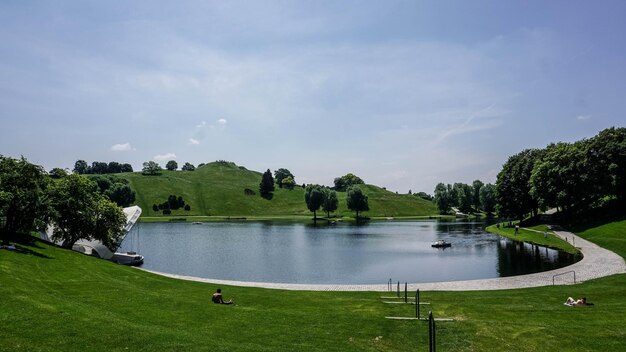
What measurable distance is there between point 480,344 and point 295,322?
9513 mm

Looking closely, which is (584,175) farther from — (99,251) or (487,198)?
(487,198)

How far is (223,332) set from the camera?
20.9 m

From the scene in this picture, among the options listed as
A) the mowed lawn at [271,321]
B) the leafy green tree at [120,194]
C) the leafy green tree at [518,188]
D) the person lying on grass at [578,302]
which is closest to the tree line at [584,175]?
the leafy green tree at [518,188]

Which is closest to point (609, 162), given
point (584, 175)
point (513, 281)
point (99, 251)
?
point (584, 175)

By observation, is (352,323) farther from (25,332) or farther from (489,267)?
(489,267)

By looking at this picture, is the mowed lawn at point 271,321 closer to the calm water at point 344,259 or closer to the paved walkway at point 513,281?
the paved walkway at point 513,281

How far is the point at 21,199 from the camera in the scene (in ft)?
145

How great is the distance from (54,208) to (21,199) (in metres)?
7.80

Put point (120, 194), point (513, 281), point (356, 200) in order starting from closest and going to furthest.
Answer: point (513, 281) < point (120, 194) < point (356, 200)

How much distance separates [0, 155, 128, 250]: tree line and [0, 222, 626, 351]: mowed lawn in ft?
40.1

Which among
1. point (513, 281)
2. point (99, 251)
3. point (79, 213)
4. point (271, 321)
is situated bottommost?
point (513, 281)

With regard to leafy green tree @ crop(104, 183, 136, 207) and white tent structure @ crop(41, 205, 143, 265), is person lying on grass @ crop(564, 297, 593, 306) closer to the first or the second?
white tent structure @ crop(41, 205, 143, 265)

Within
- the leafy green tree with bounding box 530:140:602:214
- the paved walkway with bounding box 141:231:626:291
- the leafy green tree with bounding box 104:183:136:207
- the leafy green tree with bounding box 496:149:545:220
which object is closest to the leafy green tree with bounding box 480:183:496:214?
the leafy green tree with bounding box 496:149:545:220

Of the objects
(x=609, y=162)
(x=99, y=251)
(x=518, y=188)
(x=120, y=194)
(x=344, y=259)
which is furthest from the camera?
(x=120, y=194)
